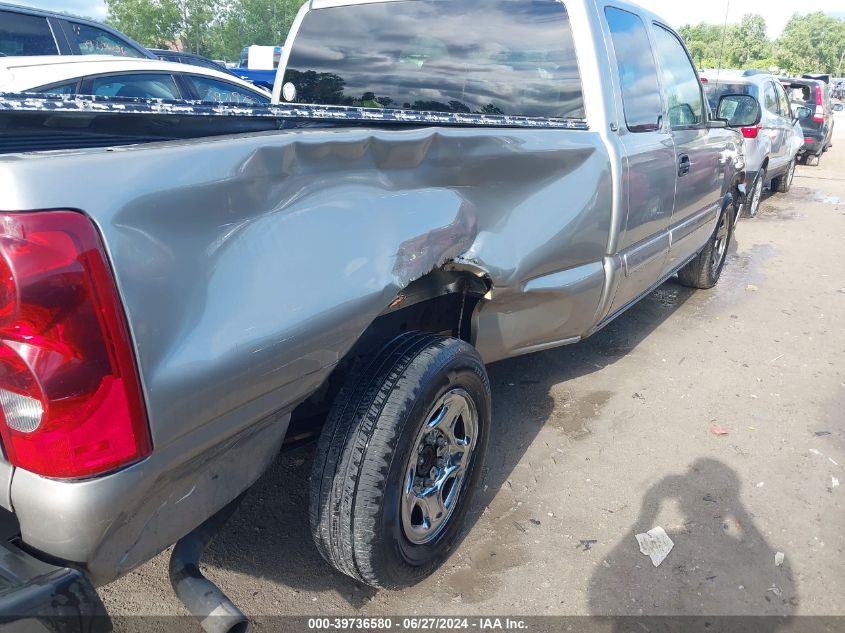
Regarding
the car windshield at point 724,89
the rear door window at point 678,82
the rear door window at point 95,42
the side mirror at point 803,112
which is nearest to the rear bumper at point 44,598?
the rear door window at point 678,82

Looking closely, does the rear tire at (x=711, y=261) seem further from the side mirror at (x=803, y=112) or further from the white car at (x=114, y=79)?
the side mirror at (x=803, y=112)

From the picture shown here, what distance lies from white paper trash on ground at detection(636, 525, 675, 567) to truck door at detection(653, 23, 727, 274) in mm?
1965

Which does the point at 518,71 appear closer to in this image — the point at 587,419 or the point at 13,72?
the point at 587,419

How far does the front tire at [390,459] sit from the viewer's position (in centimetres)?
198

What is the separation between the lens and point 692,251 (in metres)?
4.83

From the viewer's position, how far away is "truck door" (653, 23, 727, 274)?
13.1 feet

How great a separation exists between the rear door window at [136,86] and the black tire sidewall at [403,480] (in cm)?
368

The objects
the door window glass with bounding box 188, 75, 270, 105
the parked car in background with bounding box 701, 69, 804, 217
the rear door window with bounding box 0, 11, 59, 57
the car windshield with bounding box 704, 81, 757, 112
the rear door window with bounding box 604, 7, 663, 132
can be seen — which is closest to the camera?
the rear door window with bounding box 604, 7, 663, 132

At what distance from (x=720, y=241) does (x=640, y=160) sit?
3055mm

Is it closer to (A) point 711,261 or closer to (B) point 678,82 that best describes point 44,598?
(B) point 678,82

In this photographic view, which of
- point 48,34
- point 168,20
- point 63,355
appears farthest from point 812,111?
point 168,20

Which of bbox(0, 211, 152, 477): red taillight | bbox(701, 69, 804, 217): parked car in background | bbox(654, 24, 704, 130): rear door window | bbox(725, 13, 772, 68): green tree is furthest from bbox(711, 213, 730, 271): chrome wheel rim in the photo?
bbox(725, 13, 772, 68): green tree

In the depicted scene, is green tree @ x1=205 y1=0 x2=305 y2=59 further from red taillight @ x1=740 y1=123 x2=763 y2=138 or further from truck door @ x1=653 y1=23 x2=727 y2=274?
truck door @ x1=653 y1=23 x2=727 y2=274

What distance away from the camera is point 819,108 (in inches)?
547
